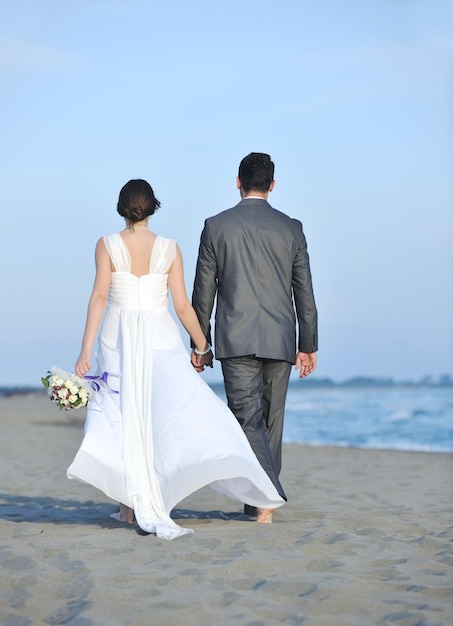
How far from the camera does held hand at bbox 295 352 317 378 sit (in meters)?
6.08

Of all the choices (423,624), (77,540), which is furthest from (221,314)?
(423,624)

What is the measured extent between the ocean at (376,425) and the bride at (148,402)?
1256cm

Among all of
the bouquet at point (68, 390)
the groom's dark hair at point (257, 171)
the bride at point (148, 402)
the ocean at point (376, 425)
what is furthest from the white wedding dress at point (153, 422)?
the ocean at point (376, 425)

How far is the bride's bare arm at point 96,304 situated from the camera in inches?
212

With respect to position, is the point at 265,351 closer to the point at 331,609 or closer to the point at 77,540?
the point at 77,540

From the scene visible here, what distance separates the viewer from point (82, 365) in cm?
541

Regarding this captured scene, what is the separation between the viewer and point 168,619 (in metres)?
3.33

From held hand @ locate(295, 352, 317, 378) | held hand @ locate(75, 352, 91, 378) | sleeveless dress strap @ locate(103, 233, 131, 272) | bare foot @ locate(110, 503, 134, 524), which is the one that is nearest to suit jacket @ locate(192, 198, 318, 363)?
held hand @ locate(295, 352, 317, 378)

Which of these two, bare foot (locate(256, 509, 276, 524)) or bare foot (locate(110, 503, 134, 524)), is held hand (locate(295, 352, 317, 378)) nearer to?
bare foot (locate(256, 509, 276, 524))

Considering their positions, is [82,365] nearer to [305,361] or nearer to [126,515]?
[126,515]

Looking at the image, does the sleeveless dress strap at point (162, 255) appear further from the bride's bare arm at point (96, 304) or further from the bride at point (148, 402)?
the bride's bare arm at point (96, 304)

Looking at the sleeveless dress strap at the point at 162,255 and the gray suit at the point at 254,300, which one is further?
the gray suit at the point at 254,300

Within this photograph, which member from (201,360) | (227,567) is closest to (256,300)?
(201,360)

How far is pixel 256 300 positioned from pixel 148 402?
1.02 metres
